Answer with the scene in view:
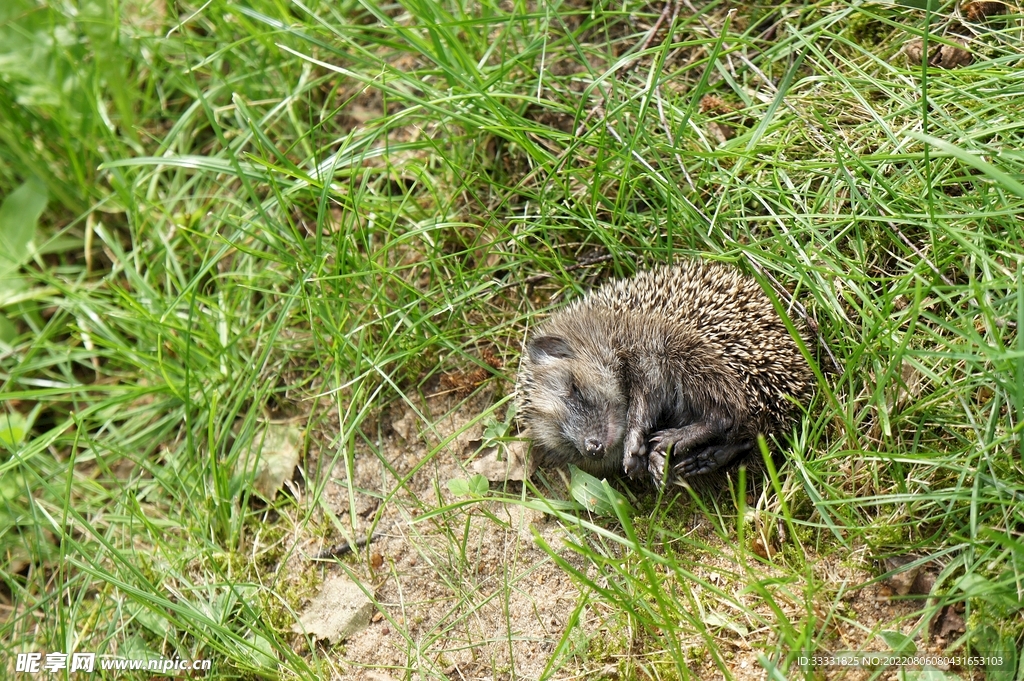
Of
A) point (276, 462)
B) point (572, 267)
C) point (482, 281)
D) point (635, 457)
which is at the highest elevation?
point (482, 281)

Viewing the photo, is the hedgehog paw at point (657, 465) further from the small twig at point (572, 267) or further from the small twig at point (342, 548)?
the small twig at point (342, 548)

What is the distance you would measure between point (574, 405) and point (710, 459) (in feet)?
2.60

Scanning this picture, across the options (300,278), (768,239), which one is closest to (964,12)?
(768,239)

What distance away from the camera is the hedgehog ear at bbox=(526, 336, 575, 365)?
14.1 feet

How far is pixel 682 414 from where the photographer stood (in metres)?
4.07

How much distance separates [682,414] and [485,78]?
7.27 ft

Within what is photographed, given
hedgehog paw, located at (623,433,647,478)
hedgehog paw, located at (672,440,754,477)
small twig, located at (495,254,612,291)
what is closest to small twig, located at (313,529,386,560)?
hedgehog paw, located at (623,433,647,478)

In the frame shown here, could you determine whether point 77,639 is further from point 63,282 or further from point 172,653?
point 63,282

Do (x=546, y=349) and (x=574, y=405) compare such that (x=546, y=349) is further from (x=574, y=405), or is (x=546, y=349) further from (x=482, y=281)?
(x=482, y=281)

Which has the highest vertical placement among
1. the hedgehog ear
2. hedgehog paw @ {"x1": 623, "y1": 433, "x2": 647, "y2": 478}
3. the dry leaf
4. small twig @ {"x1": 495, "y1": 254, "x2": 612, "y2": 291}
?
small twig @ {"x1": 495, "y1": 254, "x2": 612, "y2": 291}

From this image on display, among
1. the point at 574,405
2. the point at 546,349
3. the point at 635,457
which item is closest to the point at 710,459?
the point at 635,457

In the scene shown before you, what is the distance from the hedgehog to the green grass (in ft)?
0.66

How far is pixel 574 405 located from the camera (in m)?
4.21

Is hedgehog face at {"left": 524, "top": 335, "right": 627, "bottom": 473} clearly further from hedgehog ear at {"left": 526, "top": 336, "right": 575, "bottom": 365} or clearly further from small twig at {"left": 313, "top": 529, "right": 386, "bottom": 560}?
small twig at {"left": 313, "top": 529, "right": 386, "bottom": 560}
